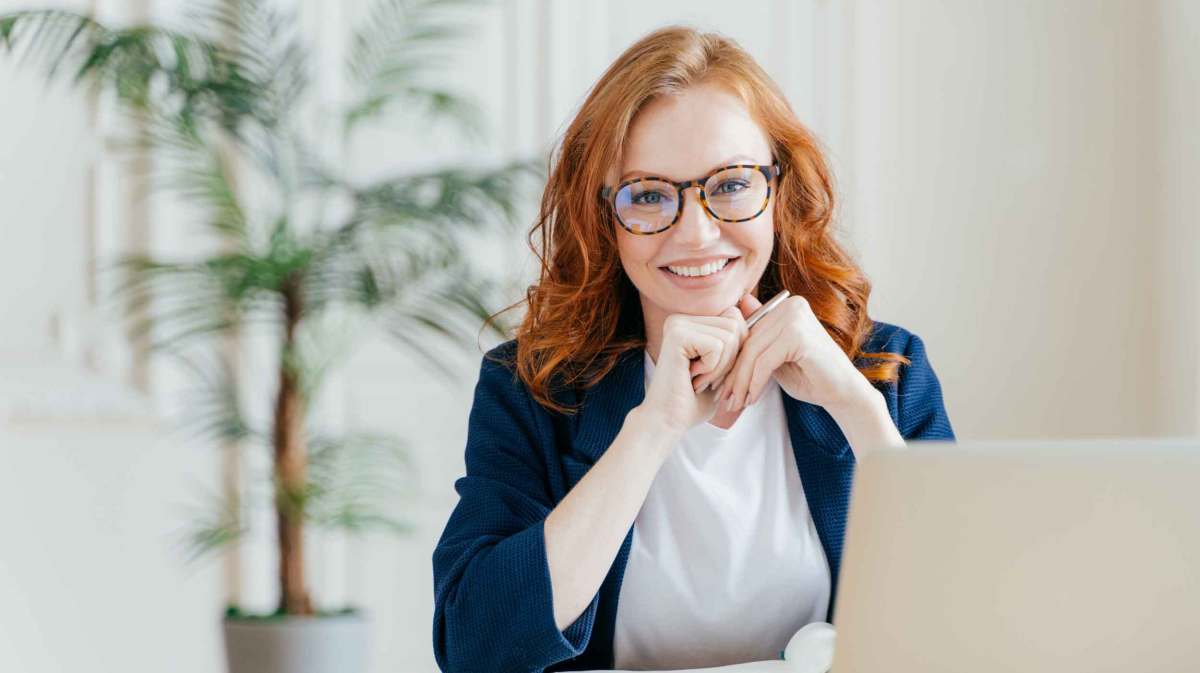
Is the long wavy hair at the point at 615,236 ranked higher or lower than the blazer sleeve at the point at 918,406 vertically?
higher

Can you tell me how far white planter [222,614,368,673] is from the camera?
271 cm

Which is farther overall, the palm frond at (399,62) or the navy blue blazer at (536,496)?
the palm frond at (399,62)

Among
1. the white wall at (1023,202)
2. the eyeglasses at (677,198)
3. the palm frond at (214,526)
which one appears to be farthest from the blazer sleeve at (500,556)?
the white wall at (1023,202)

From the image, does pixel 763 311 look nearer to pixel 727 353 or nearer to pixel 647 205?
pixel 727 353

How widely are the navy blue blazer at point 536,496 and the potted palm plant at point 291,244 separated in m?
1.20

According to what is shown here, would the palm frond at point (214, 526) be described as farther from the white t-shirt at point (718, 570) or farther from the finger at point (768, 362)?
the finger at point (768, 362)

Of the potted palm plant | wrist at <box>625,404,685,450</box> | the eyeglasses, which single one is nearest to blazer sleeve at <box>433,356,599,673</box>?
wrist at <box>625,404,685,450</box>

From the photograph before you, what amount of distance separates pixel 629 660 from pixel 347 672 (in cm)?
146

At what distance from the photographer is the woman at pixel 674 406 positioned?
4.50 ft

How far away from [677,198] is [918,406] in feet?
1.25

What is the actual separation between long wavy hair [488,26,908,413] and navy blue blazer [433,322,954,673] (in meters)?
0.03

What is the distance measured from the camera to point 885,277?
3086 mm

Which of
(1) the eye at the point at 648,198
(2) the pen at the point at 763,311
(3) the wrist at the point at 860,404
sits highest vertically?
(1) the eye at the point at 648,198

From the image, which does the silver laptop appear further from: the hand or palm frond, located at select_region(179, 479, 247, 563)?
palm frond, located at select_region(179, 479, 247, 563)
